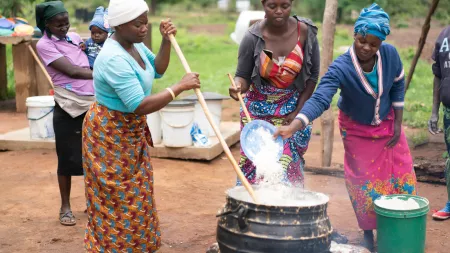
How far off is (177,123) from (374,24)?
11.1 feet

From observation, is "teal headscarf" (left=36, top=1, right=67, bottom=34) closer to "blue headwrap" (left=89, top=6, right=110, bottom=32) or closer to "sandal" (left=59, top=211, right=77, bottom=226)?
"blue headwrap" (left=89, top=6, right=110, bottom=32)

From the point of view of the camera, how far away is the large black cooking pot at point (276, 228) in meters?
2.95

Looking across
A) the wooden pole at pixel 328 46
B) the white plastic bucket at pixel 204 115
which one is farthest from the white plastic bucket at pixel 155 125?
the wooden pole at pixel 328 46

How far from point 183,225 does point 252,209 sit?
6.79 ft

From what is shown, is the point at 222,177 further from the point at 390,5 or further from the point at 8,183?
the point at 390,5

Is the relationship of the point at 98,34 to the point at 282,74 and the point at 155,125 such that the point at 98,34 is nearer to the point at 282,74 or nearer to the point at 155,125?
the point at 282,74

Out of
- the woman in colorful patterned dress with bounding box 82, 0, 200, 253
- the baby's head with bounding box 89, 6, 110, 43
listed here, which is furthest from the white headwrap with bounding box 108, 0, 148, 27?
the baby's head with bounding box 89, 6, 110, 43

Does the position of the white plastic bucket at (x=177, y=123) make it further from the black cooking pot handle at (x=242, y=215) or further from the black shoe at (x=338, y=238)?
the black cooking pot handle at (x=242, y=215)

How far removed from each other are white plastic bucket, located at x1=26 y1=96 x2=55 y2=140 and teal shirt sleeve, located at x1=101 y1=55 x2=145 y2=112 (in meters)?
4.02

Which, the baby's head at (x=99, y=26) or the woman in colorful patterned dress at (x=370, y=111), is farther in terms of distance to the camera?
the baby's head at (x=99, y=26)

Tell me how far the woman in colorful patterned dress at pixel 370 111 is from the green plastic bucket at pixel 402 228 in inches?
10.3

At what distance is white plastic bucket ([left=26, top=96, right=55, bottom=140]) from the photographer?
7.17m

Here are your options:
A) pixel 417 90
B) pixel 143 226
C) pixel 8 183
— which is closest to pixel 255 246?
pixel 143 226

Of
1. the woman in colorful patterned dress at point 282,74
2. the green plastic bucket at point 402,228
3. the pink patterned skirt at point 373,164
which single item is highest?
the woman in colorful patterned dress at point 282,74
